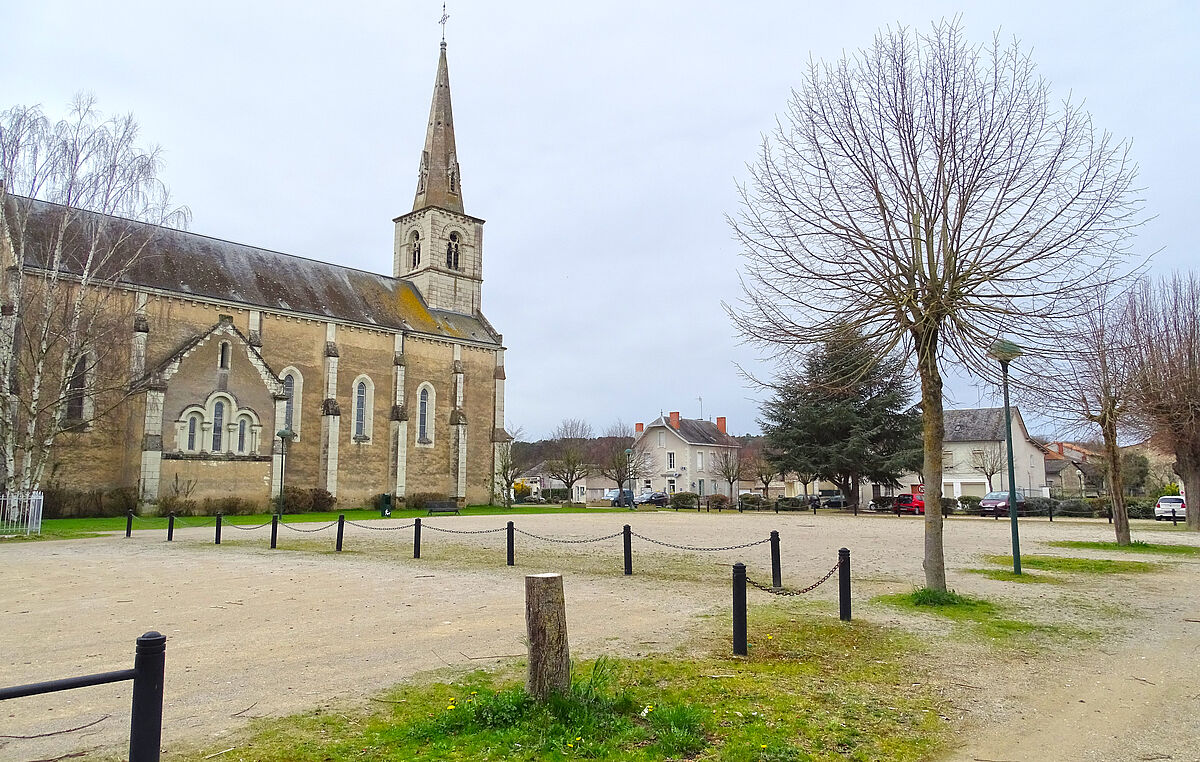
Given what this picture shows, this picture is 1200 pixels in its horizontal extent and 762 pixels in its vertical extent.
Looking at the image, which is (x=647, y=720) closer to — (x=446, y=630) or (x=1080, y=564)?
(x=446, y=630)

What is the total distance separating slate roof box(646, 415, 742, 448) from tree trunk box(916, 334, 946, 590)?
2092 inches

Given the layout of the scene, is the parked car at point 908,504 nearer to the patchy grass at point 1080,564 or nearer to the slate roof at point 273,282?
the patchy grass at point 1080,564

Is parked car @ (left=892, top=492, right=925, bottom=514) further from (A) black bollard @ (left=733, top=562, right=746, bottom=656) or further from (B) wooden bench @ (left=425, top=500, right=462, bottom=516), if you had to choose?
(A) black bollard @ (left=733, top=562, right=746, bottom=656)

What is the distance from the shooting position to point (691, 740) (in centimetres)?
456

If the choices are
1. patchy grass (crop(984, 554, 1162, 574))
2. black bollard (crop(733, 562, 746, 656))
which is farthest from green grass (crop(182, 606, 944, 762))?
patchy grass (crop(984, 554, 1162, 574))

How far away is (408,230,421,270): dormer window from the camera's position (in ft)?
154

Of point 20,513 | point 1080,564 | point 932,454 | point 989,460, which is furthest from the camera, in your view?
point 989,460

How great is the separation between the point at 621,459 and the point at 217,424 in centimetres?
2957

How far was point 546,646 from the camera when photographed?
5.16 m

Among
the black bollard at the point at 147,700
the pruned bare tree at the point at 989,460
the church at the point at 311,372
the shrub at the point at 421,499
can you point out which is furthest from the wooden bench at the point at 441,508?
the pruned bare tree at the point at 989,460

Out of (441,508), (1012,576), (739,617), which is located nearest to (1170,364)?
(1012,576)

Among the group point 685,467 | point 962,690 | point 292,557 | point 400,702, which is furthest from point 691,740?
point 685,467

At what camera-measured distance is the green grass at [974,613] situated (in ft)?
26.5

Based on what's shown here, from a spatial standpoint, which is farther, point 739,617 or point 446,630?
point 446,630
